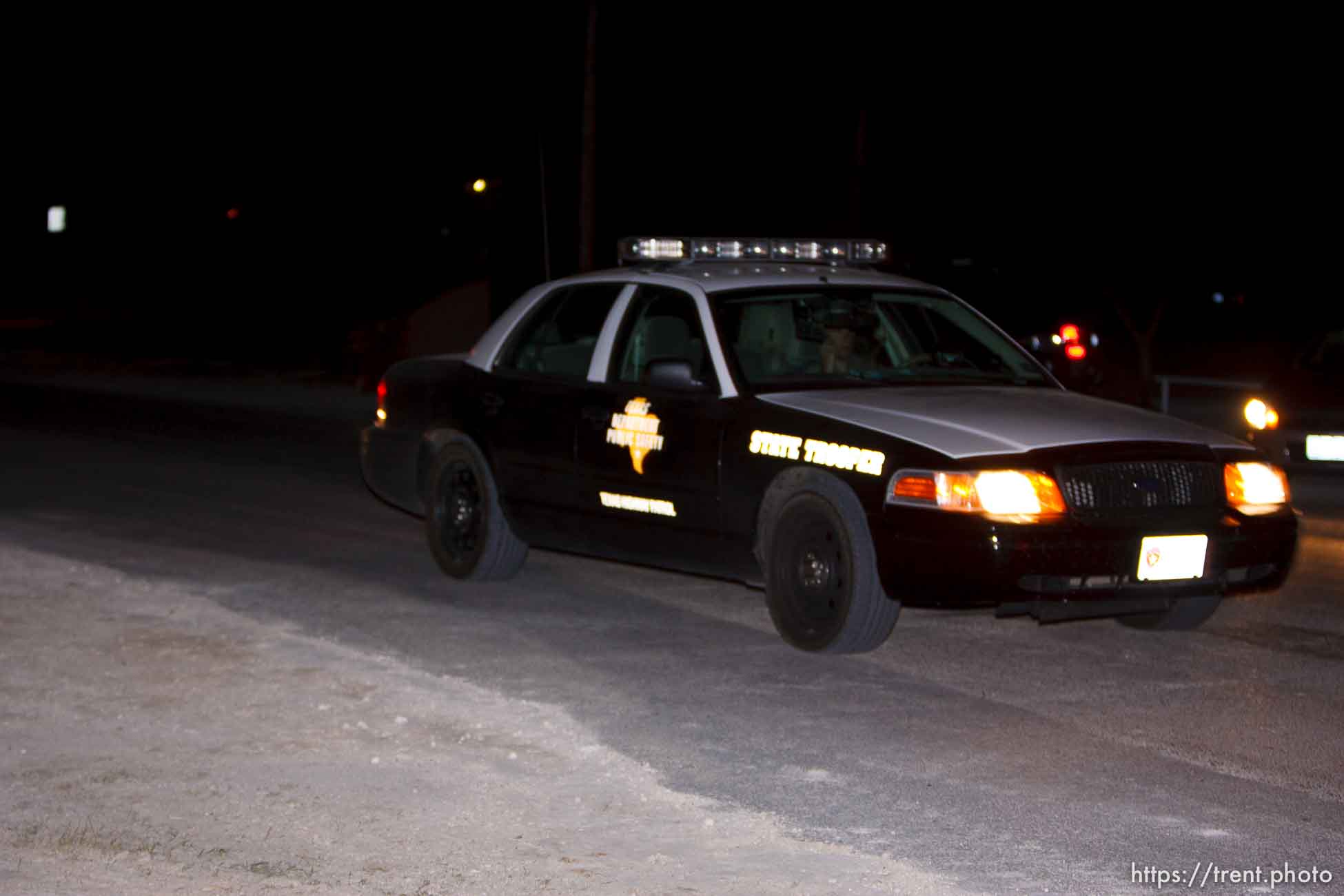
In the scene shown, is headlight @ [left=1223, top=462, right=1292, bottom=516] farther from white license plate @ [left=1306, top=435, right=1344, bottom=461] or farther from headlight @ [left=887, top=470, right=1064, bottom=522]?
white license plate @ [left=1306, top=435, right=1344, bottom=461]

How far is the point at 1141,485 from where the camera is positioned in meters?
7.69

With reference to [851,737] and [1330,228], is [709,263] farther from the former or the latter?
[1330,228]

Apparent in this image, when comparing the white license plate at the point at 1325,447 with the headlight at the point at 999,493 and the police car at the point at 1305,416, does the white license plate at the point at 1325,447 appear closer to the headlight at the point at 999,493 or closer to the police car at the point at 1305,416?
the police car at the point at 1305,416

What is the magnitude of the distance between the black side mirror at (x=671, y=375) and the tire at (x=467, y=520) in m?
Answer: 1.54

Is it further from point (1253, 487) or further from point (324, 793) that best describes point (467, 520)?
point (324, 793)

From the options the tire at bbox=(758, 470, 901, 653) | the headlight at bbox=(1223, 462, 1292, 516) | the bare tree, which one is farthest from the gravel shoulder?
the bare tree

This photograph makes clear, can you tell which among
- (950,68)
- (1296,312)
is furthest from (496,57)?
(1296,312)

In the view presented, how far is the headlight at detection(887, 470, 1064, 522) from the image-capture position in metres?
7.50

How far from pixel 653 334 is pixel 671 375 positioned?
0.74 metres

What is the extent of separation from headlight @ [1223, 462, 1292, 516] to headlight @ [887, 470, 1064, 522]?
855 mm

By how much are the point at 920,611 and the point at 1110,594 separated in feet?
5.84

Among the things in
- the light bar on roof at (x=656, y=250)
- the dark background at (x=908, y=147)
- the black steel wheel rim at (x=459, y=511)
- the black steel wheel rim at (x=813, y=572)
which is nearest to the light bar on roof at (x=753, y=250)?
the light bar on roof at (x=656, y=250)

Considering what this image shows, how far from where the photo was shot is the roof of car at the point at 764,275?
9031mm

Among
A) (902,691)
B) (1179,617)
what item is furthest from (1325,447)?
(902,691)
